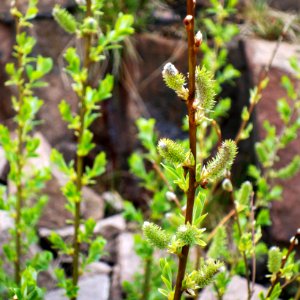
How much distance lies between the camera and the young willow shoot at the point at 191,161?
2.48 ft

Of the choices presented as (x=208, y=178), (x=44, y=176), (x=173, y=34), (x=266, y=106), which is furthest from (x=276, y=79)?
(x=208, y=178)

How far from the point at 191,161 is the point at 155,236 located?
13 cm

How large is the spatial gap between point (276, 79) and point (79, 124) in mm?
1552

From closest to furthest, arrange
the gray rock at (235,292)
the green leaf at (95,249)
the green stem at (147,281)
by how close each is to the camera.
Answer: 1. the green leaf at (95,249)
2. the green stem at (147,281)
3. the gray rock at (235,292)

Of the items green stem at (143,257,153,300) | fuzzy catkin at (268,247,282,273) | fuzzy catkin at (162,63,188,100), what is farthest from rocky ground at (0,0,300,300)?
fuzzy catkin at (162,63,188,100)

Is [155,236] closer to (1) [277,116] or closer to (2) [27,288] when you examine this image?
(2) [27,288]

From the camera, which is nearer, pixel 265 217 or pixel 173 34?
pixel 265 217

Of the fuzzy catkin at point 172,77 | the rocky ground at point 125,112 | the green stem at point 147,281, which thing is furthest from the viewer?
the rocky ground at point 125,112

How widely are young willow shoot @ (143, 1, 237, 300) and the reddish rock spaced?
5.44 ft

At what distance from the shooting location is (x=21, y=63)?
1423 mm

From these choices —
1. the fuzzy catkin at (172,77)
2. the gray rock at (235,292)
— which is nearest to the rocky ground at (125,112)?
the gray rock at (235,292)

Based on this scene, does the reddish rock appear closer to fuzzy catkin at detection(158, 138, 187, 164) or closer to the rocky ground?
the rocky ground

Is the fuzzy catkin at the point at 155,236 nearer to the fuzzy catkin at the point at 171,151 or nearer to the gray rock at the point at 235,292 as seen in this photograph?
the fuzzy catkin at the point at 171,151

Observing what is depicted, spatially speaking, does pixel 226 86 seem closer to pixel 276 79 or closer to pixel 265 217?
pixel 276 79
